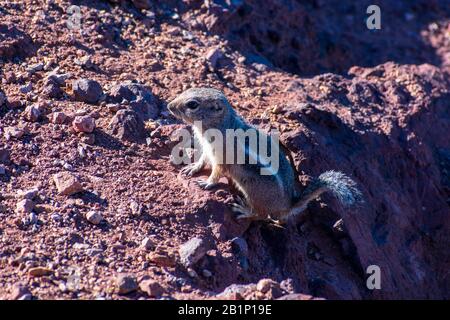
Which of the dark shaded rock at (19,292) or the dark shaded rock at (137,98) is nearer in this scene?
the dark shaded rock at (19,292)

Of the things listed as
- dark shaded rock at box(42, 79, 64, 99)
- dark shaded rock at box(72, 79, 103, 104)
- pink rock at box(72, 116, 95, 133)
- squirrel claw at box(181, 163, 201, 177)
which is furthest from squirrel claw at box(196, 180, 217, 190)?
dark shaded rock at box(42, 79, 64, 99)

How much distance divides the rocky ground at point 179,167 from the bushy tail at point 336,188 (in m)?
0.56

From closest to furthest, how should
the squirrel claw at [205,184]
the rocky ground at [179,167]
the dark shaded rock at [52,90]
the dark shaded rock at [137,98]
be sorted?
the rocky ground at [179,167]
the squirrel claw at [205,184]
the dark shaded rock at [52,90]
the dark shaded rock at [137,98]

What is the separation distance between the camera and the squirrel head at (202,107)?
674cm

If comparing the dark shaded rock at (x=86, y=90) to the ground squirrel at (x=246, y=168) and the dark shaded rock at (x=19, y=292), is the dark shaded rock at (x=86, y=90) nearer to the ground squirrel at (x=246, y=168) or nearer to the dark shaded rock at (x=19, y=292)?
the ground squirrel at (x=246, y=168)

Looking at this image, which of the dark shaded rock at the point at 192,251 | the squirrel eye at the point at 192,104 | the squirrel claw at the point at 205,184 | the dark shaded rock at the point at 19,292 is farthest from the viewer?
the squirrel eye at the point at 192,104

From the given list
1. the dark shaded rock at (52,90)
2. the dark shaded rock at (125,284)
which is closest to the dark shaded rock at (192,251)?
the dark shaded rock at (125,284)

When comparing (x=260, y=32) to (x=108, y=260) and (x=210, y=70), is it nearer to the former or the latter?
(x=210, y=70)

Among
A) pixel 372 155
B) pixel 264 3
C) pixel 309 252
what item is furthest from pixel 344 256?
pixel 264 3

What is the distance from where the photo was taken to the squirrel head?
6.74 metres

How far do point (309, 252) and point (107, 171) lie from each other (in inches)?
93.0

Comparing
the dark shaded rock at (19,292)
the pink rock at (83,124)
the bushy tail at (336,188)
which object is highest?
the pink rock at (83,124)

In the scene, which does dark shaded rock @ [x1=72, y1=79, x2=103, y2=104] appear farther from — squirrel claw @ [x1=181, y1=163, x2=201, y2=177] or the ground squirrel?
squirrel claw @ [x1=181, y1=163, x2=201, y2=177]

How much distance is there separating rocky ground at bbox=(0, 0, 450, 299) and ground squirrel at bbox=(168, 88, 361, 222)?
8.7 inches
